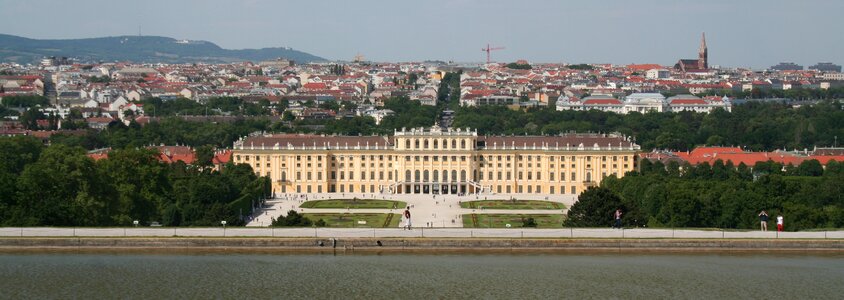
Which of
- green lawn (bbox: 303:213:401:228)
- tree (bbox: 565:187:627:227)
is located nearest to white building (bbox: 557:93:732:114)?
green lawn (bbox: 303:213:401:228)

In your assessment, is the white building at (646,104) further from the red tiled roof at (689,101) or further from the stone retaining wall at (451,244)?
the stone retaining wall at (451,244)

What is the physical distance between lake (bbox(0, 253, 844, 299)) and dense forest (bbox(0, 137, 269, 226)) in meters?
5.60

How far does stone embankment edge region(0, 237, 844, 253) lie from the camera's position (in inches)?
1705

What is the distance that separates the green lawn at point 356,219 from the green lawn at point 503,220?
9.21ft

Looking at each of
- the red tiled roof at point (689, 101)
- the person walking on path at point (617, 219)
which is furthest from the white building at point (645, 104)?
the person walking on path at point (617, 219)

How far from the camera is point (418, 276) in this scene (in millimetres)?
38750

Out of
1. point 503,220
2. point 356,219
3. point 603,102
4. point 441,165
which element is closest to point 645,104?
point 603,102

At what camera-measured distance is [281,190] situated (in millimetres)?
79625

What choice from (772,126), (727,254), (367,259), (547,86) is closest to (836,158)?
(772,126)

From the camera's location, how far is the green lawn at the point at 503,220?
56.8 m

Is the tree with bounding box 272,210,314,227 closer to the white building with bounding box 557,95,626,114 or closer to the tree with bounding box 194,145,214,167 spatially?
the tree with bounding box 194,145,214,167

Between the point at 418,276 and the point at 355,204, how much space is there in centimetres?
3158

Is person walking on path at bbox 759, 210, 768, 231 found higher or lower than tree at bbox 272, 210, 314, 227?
higher

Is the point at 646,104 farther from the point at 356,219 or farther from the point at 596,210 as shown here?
the point at 596,210
